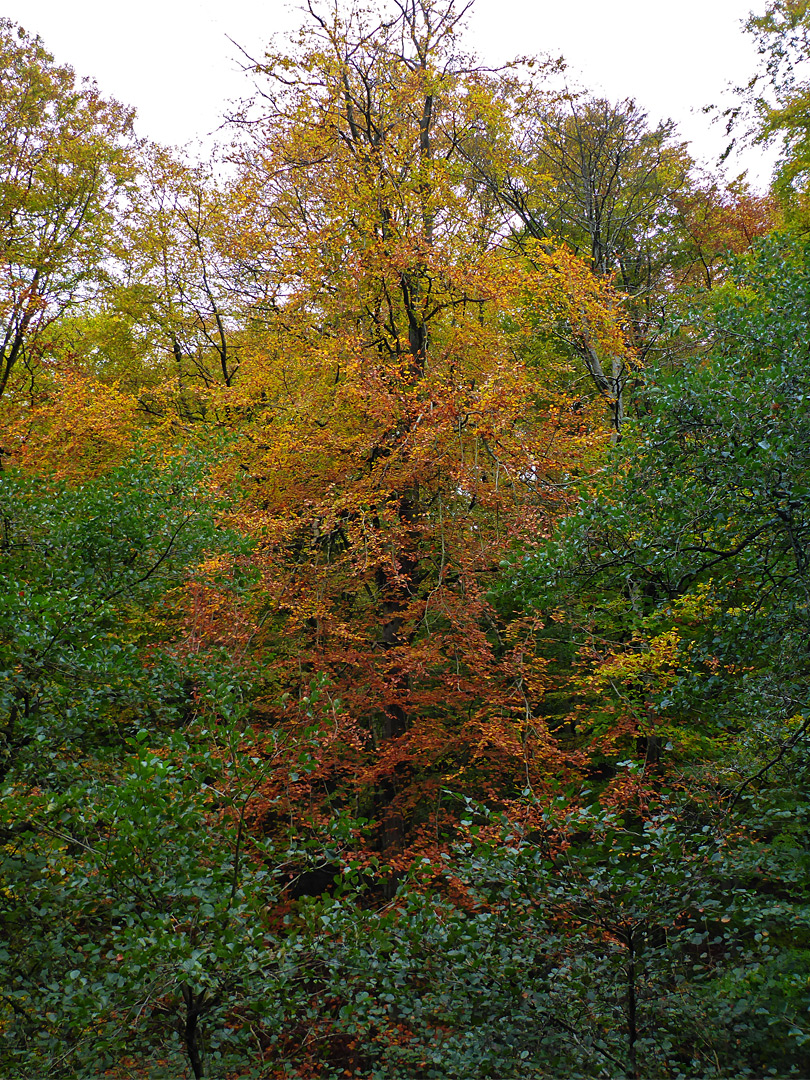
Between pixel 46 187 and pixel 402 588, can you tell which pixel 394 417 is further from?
pixel 46 187

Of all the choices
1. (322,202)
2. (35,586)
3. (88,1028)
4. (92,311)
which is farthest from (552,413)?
(92,311)

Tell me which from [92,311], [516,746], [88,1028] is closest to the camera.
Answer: [88,1028]

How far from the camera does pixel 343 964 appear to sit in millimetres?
4109

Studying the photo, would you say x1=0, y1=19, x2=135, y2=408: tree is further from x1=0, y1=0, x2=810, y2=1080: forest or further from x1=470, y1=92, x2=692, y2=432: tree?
x1=470, y1=92, x2=692, y2=432: tree

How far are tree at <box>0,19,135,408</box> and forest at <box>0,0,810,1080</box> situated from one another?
89mm

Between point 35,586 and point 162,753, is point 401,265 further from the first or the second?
point 162,753

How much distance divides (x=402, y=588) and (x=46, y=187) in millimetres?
9741

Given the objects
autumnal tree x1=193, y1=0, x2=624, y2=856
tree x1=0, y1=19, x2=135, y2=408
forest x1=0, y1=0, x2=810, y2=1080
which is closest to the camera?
forest x1=0, y1=0, x2=810, y2=1080

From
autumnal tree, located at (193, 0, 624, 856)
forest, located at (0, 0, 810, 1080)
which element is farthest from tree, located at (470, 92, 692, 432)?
autumnal tree, located at (193, 0, 624, 856)

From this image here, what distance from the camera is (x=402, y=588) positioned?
36.8 ft

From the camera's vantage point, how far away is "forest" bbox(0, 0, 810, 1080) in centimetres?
431

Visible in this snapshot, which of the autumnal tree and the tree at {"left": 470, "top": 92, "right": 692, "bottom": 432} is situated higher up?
the tree at {"left": 470, "top": 92, "right": 692, "bottom": 432}

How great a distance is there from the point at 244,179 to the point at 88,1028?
39.3 ft

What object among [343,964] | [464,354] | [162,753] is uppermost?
[464,354]
